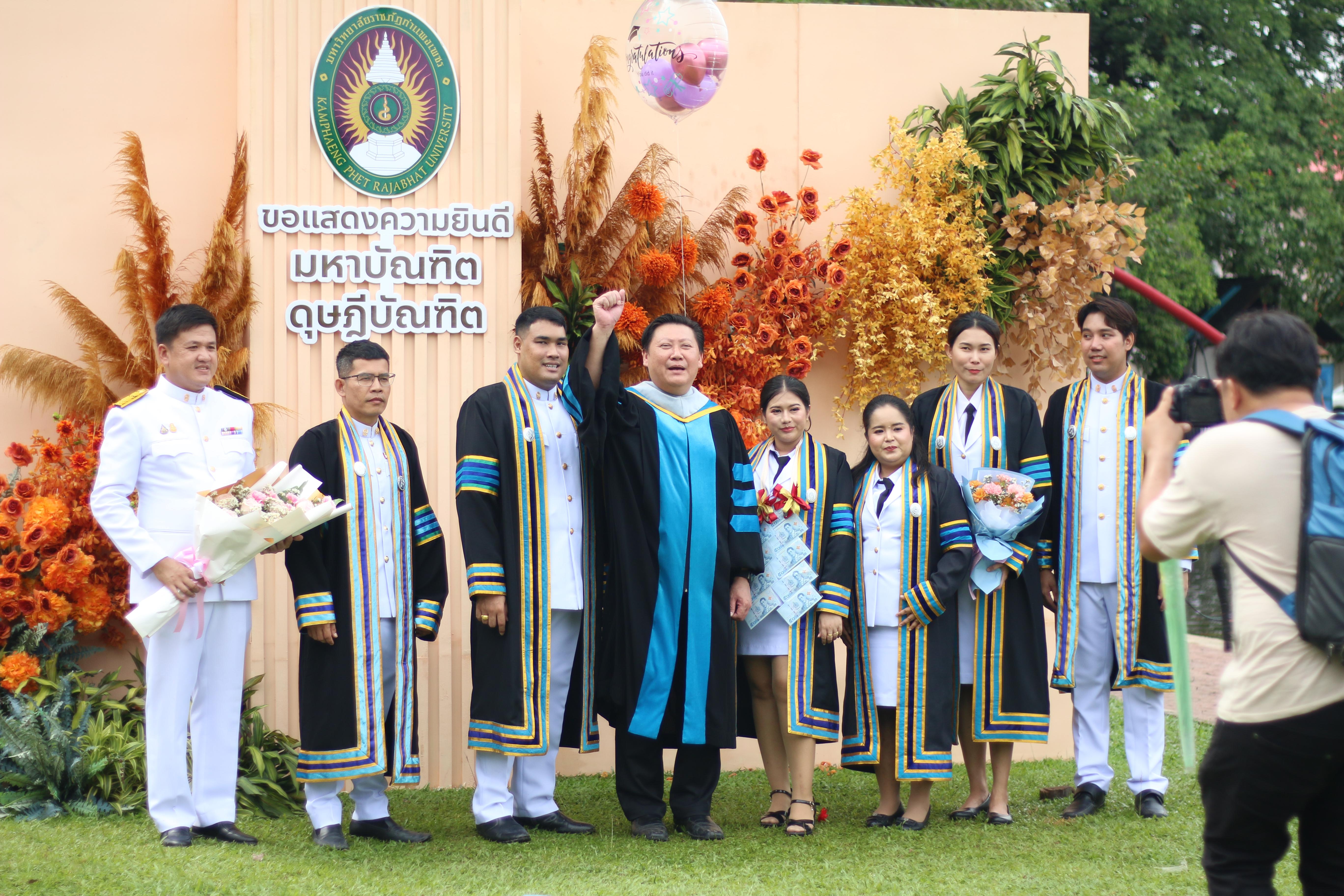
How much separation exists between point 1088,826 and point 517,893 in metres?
2.22

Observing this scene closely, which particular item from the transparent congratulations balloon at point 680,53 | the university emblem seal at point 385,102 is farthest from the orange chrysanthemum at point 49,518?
the transparent congratulations balloon at point 680,53

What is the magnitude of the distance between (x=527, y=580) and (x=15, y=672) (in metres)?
2.14

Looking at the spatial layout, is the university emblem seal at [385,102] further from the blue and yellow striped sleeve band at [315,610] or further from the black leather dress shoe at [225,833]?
the black leather dress shoe at [225,833]

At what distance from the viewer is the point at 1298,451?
2.59 m

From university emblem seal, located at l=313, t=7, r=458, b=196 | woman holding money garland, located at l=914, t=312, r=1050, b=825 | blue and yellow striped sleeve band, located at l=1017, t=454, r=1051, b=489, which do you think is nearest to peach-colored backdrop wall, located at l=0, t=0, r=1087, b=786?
university emblem seal, located at l=313, t=7, r=458, b=196

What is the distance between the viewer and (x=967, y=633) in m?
4.84

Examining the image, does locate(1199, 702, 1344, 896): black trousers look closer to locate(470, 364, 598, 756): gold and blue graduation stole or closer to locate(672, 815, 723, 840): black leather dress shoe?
locate(672, 815, 723, 840): black leather dress shoe

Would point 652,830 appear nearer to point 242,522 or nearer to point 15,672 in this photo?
point 242,522

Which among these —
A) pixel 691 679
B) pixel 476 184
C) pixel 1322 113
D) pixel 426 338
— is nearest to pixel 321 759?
pixel 691 679

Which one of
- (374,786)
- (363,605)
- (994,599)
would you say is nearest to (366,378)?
(363,605)

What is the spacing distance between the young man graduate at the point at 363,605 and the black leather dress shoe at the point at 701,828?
952 millimetres

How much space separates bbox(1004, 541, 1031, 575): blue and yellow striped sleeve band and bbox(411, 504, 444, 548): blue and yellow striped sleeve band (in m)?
2.17

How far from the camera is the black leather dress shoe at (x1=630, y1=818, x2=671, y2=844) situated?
4504 millimetres

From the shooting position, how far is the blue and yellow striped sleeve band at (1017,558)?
15.6 ft
